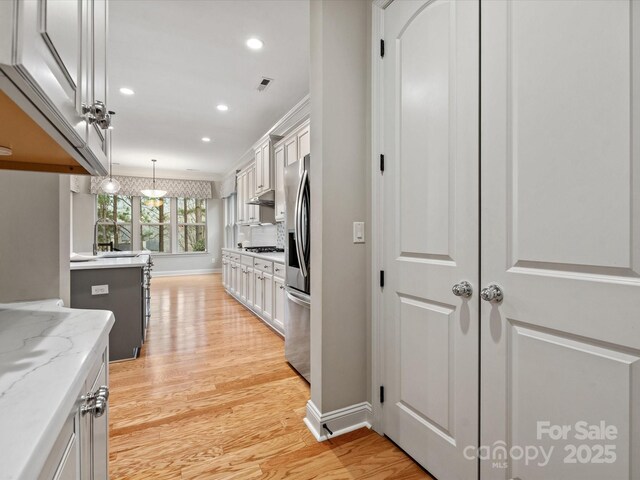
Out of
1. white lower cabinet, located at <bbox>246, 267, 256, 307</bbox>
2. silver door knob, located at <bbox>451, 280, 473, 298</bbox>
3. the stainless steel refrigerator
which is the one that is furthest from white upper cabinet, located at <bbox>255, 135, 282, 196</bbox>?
silver door knob, located at <bbox>451, 280, 473, 298</bbox>

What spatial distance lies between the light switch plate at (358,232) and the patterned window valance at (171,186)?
7.68m

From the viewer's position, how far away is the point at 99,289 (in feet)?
9.10

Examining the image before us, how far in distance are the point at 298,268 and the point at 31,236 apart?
1.60m

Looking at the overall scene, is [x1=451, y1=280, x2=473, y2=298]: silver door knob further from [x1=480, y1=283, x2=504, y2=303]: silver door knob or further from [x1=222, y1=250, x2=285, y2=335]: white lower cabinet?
[x1=222, y1=250, x2=285, y2=335]: white lower cabinet

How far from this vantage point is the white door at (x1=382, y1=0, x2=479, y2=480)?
1.27 meters

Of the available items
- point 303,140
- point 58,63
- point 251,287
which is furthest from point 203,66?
point 58,63

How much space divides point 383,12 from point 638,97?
133 centimetres

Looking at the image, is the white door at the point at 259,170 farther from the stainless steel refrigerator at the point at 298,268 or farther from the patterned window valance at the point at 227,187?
the patterned window valance at the point at 227,187

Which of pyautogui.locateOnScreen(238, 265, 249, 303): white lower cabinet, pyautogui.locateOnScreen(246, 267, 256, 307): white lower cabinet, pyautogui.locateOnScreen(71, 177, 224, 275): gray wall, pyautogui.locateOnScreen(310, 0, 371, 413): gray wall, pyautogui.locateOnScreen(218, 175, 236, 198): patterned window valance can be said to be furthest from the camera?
pyautogui.locateOnScreen(218, 175, 236, 198): patterned window valance

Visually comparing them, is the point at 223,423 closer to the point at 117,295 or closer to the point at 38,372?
the point at 38,372

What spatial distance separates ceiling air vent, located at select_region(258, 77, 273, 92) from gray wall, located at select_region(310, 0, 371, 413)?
1810 millimetres

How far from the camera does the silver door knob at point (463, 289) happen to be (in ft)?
4.13

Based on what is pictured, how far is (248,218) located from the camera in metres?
5.96

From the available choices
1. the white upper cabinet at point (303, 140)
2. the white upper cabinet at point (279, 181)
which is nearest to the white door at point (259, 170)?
the white upper cabinet at point (279, 181)
